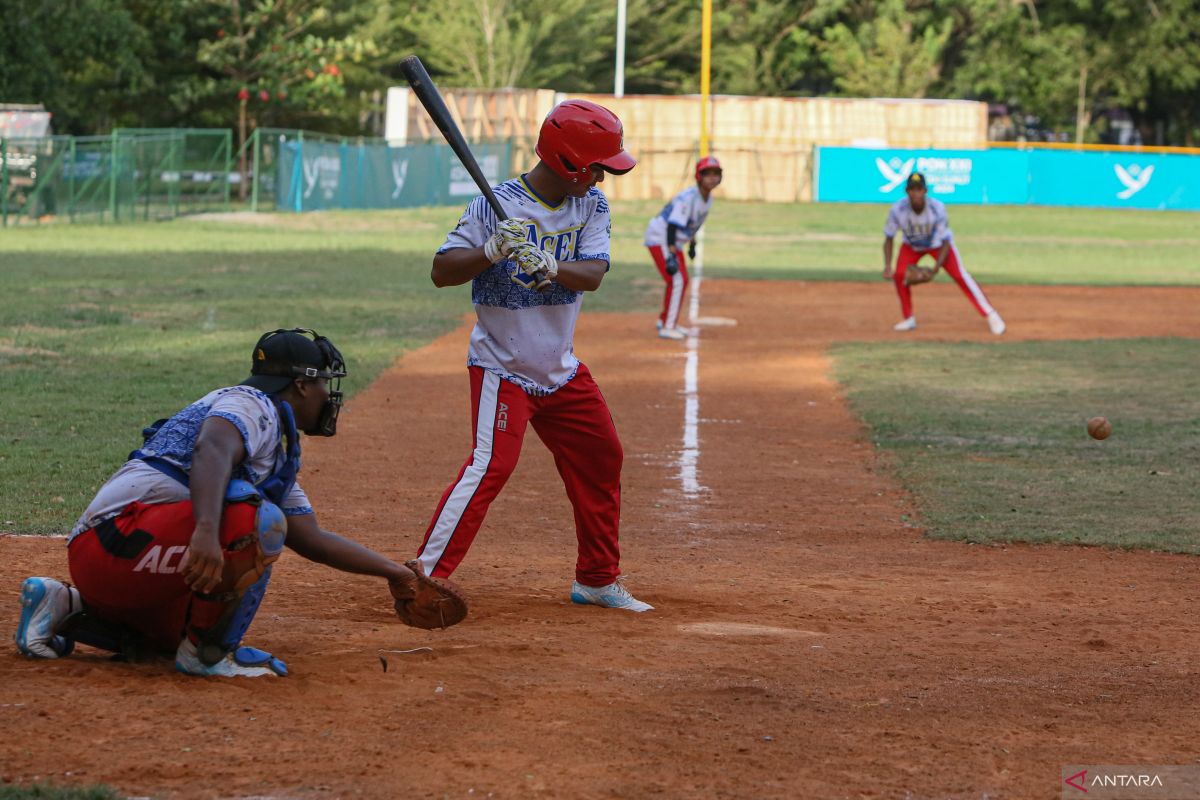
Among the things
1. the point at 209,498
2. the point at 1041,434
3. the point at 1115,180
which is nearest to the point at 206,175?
the point at 1115,180

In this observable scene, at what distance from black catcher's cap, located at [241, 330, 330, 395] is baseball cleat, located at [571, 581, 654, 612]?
1876mm

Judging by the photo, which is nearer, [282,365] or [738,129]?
[282,365]

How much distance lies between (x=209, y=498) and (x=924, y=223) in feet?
49.9

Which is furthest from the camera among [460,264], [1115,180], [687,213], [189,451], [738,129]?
[738,129]

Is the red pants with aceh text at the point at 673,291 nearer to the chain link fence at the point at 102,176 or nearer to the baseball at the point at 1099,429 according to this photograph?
the baseball at the point at 1099,429

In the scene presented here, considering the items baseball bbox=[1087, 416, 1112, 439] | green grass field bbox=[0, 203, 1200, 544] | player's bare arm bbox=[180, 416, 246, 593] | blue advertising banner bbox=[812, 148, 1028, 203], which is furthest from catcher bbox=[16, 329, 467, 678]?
blue advertising banner bbox=[812, 148, 1028, 203]

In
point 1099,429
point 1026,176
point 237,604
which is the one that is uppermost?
point 1026,176

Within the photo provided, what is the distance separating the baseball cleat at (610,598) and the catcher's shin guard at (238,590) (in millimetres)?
1774

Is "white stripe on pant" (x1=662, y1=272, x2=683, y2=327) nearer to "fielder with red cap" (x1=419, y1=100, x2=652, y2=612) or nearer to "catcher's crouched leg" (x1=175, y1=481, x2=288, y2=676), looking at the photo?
"fielder with red cap" (x1=419, y1=100, x2=652, y2=612)

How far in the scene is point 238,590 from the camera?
4.83 meters

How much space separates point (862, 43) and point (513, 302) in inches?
2470

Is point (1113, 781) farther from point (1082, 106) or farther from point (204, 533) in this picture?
point (1082, 106)

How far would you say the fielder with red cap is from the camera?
597 cm

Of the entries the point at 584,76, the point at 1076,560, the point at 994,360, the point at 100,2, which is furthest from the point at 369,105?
the point at 1076,560
